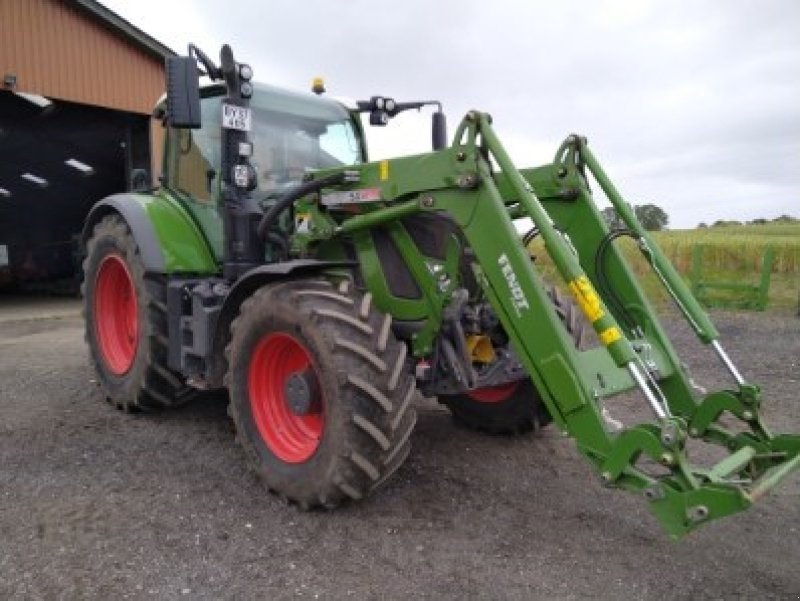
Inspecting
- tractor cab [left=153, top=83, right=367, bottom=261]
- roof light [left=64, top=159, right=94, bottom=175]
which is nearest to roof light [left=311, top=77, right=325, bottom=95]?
tractor cab [left=153, top=83, right=367, bottom=261]

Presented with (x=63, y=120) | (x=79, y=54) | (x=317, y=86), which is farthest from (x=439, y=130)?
(x=63, y=120)

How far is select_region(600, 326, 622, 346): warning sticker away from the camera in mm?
3006

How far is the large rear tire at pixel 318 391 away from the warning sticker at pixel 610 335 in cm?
95

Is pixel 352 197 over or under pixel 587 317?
over

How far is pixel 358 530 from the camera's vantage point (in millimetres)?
3504

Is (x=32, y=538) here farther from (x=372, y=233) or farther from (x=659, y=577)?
(x=659, y=577)

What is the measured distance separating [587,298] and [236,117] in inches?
97.2

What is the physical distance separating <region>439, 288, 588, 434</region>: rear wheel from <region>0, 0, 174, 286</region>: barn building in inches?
364

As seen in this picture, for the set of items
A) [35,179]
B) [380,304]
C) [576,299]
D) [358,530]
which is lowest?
[358,530]

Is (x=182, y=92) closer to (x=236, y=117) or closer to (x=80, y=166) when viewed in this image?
(x=236, y=117)

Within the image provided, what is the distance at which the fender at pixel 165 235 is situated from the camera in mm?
4809

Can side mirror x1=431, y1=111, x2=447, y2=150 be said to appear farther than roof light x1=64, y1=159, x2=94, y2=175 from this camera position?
No

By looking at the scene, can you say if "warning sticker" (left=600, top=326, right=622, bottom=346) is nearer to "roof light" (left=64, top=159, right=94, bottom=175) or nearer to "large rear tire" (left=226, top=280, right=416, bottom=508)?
"large rear tire" (left=226, top=280, right=416, bottom=508)

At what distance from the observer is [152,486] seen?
13.3 ft
